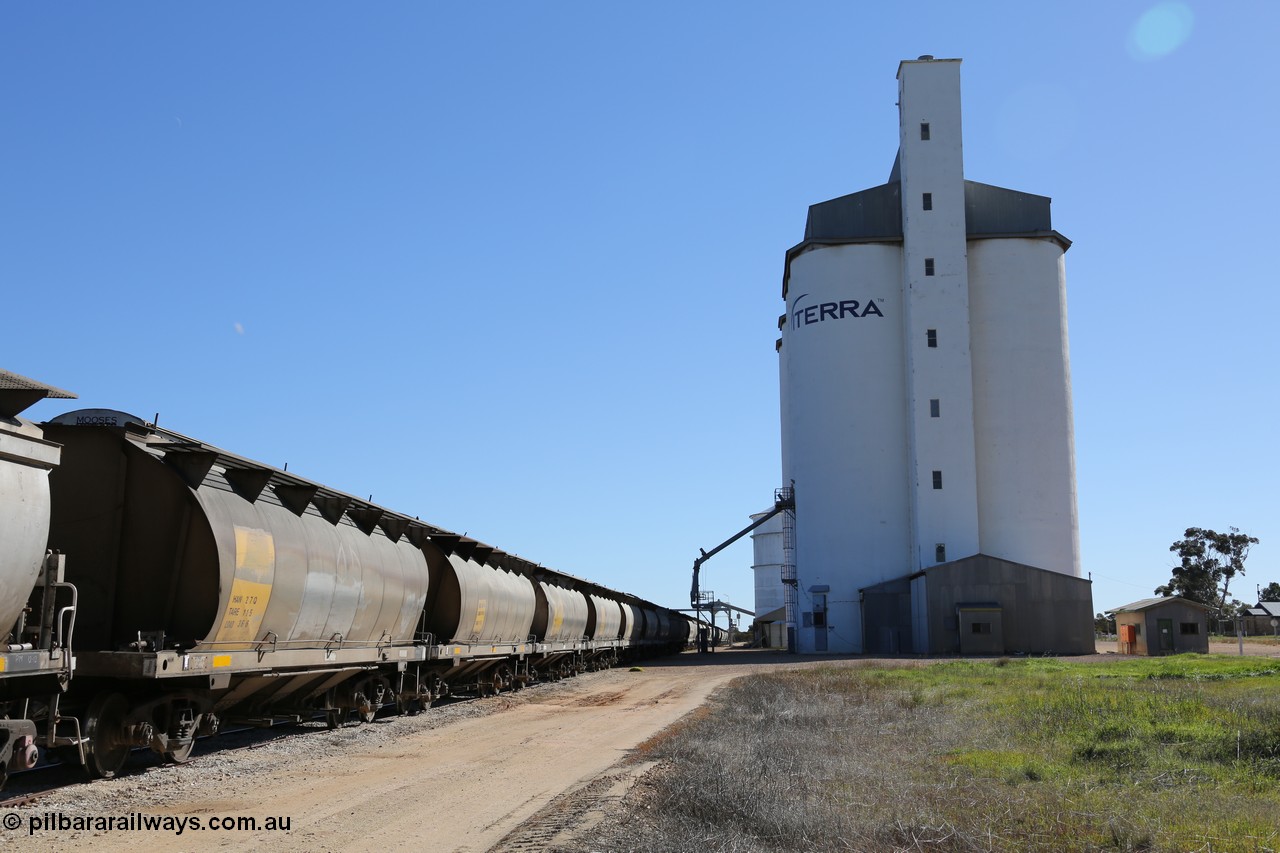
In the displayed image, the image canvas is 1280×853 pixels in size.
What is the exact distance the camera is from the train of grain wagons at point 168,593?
32.6 feet

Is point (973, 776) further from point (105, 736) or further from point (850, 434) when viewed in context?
point (850, 434)

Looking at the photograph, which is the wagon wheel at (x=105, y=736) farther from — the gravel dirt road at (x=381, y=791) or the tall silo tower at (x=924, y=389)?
the tall silo tower at (x=924, y=389)

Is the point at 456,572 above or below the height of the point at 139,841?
above

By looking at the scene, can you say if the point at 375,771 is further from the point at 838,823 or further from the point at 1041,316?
the point at 1041,316

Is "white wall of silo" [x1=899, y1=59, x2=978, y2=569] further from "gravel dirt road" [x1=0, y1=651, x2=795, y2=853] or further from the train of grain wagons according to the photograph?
the train of grain wagons

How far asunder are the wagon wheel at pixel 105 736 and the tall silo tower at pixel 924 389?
50240 mm

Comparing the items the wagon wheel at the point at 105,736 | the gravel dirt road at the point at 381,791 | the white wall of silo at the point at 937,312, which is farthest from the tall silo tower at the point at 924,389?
the wagon wheel at the point at 105,736

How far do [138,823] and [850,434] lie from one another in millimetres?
56359

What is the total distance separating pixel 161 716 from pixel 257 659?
133 centimetres

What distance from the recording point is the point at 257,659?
13.8m

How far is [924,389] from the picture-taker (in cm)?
6047

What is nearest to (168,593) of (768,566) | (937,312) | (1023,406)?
(937,312)


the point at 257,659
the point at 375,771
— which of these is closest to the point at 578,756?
the point at 375,771

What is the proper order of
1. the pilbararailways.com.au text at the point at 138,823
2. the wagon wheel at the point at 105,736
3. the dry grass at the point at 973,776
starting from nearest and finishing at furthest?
the dry grass at the point at 973,776 < the pilbararailways.com.au text at the point at 138,823 < the wagon wheel at the point at 105,736
